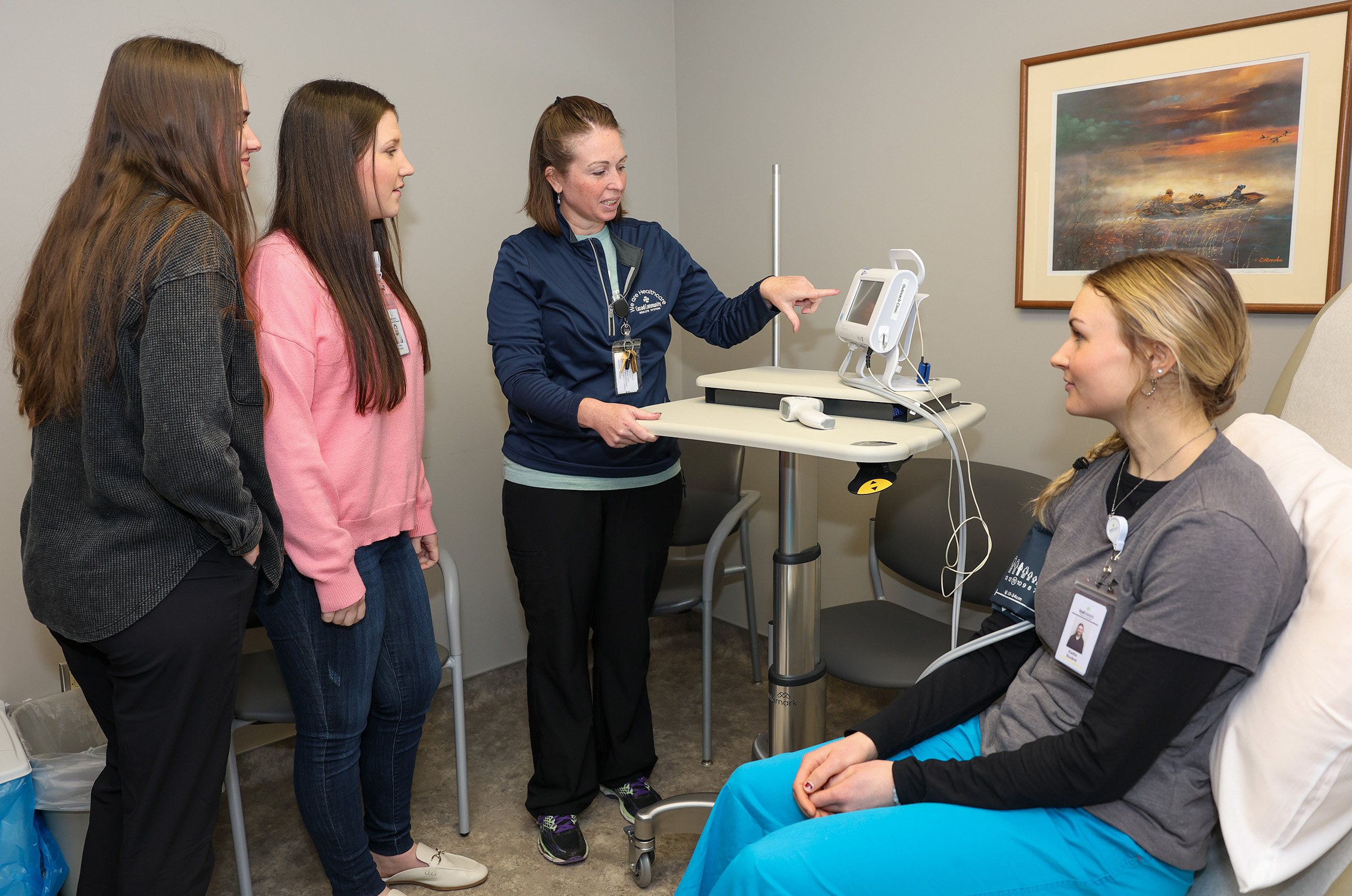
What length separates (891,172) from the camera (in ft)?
7.71

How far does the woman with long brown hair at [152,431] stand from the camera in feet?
3.99

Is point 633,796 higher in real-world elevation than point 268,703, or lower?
lower

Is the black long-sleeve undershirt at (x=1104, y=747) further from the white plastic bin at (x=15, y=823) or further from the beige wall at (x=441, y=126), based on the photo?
the beige wall at (x=441, y=126)

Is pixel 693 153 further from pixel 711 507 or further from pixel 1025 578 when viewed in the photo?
pixel 1025 578

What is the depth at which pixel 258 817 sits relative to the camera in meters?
2.21

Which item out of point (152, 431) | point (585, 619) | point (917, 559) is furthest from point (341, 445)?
point (917, 559)

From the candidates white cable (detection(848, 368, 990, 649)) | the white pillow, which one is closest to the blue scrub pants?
the white pillow

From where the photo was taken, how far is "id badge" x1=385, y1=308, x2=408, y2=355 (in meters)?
1.60

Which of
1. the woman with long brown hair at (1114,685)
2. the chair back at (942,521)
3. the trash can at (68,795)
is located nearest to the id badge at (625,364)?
the chair back at (942,521)

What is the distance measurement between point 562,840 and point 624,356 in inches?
42.7

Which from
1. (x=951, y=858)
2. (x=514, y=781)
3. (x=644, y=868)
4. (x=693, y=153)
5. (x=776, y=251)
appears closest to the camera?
(x=951, y=858)

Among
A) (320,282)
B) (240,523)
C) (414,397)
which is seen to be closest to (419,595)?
(414,397)

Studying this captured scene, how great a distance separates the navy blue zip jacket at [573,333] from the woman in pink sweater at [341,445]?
21cm

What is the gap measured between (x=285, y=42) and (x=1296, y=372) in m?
2.25
